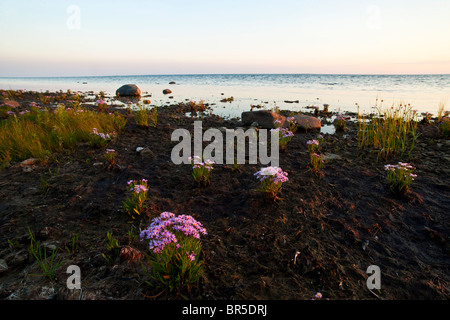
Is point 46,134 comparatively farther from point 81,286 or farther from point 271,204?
point 271,204

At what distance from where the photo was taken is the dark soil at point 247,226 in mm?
2740

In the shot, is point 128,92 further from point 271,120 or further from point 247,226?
point 247,226

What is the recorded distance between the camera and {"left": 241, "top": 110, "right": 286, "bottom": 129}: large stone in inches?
417

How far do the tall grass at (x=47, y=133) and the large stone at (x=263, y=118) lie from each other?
5386mm

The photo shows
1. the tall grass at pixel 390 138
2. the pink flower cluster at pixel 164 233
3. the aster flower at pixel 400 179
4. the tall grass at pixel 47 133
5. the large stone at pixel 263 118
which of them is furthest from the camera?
the large stone at pixel 263 118

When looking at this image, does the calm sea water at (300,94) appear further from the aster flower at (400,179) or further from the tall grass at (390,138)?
the aster flower at (400,179)

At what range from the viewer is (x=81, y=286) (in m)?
2.65

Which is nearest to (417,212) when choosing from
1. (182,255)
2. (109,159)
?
(182,255)

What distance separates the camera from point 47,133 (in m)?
7.21

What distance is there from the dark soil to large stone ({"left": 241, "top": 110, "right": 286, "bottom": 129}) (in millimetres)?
4205

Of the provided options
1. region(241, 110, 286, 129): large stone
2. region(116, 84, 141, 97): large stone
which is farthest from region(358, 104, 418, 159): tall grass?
region(116, 84, 141, 97): large stone

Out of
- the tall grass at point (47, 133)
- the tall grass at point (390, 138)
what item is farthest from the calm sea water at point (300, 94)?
the tall grass at point (47, 133)

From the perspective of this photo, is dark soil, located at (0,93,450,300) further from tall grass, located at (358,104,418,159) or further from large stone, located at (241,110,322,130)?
large stone, located at (241,110,322,130)

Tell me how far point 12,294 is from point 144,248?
140 cm
